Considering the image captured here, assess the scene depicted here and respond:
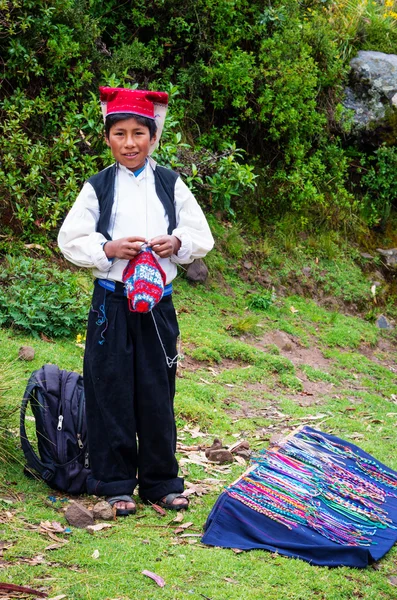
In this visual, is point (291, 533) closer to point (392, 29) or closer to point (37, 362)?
point (37, 362)

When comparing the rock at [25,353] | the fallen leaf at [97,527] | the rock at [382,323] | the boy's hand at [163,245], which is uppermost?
the boy's hand at [163,245]

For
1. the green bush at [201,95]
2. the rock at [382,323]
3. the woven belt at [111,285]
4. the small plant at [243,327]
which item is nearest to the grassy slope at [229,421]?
the small plant at [243,327]

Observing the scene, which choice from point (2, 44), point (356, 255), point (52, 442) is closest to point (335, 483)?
point (52, 442)

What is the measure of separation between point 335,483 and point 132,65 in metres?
6.25

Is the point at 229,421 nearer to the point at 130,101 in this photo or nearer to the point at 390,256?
the point at 130,101

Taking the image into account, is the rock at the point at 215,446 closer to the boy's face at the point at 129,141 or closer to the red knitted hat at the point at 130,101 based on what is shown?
the boy's face at the point at 129,141

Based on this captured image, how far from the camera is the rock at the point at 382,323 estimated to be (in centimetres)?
1072

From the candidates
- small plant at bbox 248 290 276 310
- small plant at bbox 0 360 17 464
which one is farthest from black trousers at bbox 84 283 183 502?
small plant at bbox 248 290 276 310

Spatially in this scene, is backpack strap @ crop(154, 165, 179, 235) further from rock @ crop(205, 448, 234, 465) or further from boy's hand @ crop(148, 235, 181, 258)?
rock @ crop(205, 448, 234, 465)

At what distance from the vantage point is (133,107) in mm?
4473

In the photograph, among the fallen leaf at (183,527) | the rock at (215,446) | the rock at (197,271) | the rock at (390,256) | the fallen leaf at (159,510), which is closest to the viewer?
the fallen leaf at (183,527)

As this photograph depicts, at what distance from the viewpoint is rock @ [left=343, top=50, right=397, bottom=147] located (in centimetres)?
1198

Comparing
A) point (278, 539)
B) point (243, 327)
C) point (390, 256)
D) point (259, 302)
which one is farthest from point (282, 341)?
point (278, 539)

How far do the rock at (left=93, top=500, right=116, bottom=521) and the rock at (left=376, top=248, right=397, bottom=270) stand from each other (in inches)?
316
